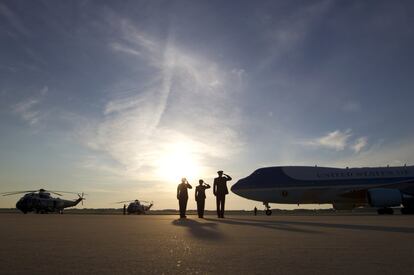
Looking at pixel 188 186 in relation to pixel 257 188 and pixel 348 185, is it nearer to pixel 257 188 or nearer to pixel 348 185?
pixel 257 188

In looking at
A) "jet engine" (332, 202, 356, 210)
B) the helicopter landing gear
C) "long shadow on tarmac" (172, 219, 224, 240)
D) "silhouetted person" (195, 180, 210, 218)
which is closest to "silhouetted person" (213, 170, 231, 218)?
"silhouetted person" (195, 180, 210, 218)

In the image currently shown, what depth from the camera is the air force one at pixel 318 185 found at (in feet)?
110

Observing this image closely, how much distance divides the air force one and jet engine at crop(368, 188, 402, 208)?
159cm

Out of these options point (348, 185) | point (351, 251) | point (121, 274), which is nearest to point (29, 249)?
point (121, 274)

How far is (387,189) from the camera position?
31.8m

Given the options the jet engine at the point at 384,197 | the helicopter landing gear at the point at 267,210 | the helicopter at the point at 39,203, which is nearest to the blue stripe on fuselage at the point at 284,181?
the helicopter landing gear at the point at 267,210

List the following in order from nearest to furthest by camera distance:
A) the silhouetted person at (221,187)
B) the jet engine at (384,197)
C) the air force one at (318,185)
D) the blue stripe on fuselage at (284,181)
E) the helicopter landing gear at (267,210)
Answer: the silhouetted person at (221,187), the jet engine at (384,197), the helicopter landing gear at (267,210), the air force one at (318,185), the blue stripe on fuselage at (284,181)

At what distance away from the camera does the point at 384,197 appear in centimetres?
3066

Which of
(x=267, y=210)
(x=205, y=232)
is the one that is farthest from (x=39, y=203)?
(x=205, y=232)

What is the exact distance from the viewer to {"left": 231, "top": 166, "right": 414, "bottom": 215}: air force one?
33.6 m

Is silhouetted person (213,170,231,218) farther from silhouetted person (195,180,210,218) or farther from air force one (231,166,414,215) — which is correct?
air force one (231,166,414,215)

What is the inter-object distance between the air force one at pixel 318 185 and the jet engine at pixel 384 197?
1594 mm

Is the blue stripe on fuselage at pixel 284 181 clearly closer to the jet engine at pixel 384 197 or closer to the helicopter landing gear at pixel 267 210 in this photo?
the helicopter landing gear at pixel 267 210

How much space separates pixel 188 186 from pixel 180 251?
12.9 meters
